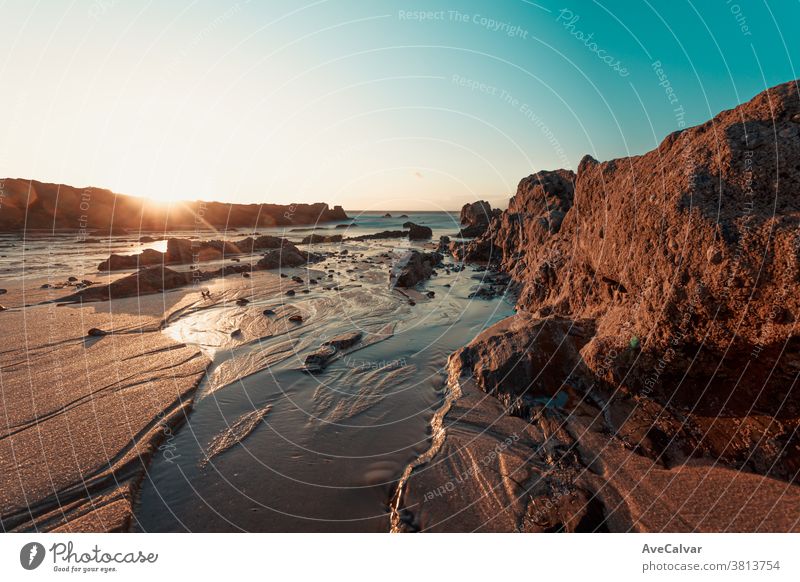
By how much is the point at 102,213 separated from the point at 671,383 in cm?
8422

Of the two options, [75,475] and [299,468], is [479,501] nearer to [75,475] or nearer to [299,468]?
[299,468]

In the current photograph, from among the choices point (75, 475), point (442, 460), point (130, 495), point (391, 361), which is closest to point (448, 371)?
point (391, 361)

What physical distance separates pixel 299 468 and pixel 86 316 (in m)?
12.3

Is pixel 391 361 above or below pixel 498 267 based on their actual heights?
below

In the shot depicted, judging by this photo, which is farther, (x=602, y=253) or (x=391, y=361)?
(x=391, y=361)

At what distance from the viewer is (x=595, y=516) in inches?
165

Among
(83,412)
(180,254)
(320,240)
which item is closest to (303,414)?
(83,412)

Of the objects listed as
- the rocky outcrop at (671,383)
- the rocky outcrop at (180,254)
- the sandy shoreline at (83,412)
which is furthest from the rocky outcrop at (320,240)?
the rocky outcrop at (671,383)

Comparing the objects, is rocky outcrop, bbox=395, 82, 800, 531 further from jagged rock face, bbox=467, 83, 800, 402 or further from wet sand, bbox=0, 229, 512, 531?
wet sand, bbox=0, 229, 512, 531
